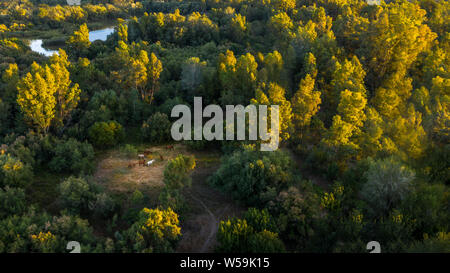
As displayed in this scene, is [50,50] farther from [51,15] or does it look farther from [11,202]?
[11,202]

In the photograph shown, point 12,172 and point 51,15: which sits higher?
point 51,15

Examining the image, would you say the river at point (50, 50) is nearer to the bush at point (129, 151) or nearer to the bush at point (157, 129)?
the bush at point (157, 129)

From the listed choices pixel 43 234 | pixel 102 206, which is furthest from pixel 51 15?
pixel 43 234

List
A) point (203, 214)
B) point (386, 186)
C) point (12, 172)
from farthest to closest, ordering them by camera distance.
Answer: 1. point (12, 172)
2. point (203, 214)
3. point (386, 186)

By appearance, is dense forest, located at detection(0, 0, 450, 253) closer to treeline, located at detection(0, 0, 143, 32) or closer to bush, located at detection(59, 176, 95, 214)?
bush, located at detection(59, 176, 95, 214)

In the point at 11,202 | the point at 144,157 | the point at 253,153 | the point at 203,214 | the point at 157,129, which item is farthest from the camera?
the point at 157,129

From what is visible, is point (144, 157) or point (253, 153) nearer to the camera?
point (253, 153)
